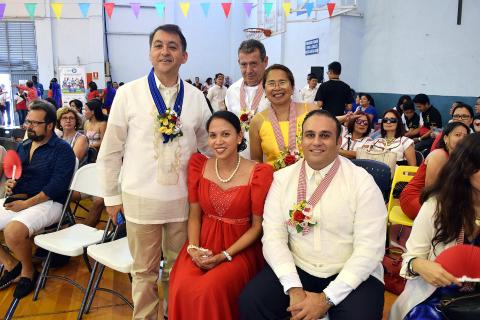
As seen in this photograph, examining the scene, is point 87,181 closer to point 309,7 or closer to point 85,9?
point 309,7

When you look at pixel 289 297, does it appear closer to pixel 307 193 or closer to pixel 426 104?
pixel 307 193

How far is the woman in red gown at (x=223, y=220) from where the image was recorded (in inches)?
78.8

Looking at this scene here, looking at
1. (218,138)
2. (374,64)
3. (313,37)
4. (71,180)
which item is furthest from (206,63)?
(218,138)

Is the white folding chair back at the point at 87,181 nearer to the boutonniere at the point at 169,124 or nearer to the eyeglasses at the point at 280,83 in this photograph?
the boutonniere at the point at 169,124

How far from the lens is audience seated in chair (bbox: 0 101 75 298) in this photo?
9.75 ft

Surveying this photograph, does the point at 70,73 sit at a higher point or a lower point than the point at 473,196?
higher

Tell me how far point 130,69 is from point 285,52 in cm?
636

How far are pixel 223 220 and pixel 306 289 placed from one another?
1.84 feet

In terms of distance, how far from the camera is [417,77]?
7.06m

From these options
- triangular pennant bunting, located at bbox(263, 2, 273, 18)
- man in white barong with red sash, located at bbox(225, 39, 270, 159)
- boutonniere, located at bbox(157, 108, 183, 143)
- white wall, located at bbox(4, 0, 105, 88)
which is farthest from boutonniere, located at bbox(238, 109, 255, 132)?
white wall, located at bbox(4, 0, 105, 88)

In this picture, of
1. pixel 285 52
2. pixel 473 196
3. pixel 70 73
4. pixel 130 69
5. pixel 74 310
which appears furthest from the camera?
pixel 130 69

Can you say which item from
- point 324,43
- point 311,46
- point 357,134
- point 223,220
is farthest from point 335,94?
point 311,46

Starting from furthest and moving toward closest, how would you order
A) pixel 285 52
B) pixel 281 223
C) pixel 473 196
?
pixel 285 52 → pixel 281 223 → pixel 473 196

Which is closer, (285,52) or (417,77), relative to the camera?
(417,77)
